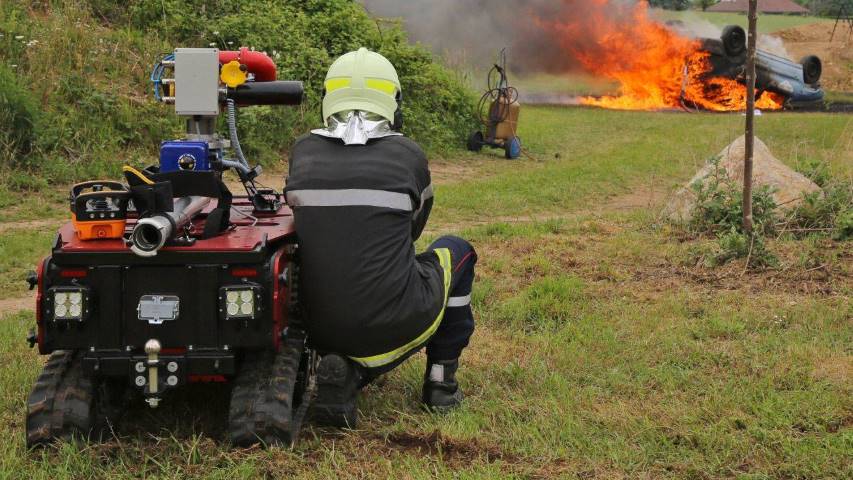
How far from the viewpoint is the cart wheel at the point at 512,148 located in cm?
1608

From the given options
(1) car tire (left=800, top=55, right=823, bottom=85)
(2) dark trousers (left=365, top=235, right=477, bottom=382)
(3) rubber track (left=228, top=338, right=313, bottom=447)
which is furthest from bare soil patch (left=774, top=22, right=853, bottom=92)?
(3) rubber track (left=228, top=338, right=313, bottom=447)

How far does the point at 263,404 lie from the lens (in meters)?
3.97

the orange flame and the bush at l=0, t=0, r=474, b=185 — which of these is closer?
the bush at l=0, t=0, r=474, b=185

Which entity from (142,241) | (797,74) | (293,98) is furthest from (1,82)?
(797,74)

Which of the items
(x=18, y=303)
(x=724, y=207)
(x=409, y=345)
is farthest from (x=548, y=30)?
(x=409, y=345)

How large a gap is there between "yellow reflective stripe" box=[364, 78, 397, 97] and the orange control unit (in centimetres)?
122

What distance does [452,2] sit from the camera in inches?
936

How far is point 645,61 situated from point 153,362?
2446 centimetres

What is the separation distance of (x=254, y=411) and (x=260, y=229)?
2.74ft

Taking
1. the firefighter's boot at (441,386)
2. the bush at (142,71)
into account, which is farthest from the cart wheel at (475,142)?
the firefighter's boot at (441,386)

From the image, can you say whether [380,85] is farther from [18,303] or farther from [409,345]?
[18,303]

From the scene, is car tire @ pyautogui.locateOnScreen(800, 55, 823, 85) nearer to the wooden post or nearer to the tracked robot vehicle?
the wooden post

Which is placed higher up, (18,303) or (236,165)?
(236,165)

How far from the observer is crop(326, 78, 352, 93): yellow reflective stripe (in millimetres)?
4445
